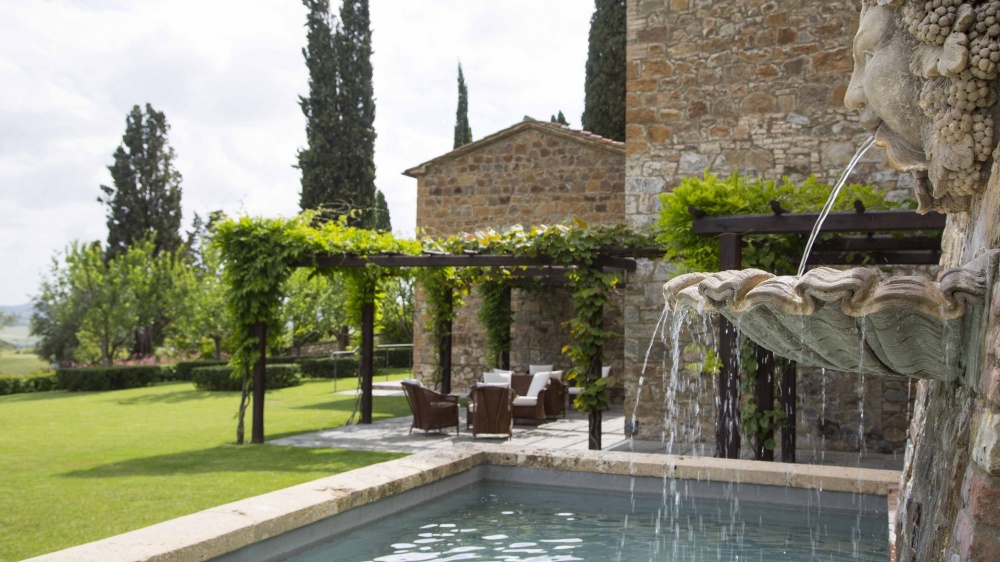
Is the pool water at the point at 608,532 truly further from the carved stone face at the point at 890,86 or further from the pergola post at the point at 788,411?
the carved stone face at the point at 890,86

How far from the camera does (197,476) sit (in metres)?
7.48

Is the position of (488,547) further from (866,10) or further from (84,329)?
(84,329)

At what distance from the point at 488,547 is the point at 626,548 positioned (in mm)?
801

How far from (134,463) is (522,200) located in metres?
8.43

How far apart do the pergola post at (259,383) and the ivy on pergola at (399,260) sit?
1 centimetres

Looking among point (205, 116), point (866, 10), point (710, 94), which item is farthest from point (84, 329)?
point (866, 10)

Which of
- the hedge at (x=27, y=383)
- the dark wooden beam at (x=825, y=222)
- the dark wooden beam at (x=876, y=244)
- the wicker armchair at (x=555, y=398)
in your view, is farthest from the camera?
the hedge at (x=27, y=383)

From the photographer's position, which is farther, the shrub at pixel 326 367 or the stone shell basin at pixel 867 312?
the shrub at pixel 326 367

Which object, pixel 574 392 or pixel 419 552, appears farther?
pixel 574 392

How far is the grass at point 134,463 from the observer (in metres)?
5.77

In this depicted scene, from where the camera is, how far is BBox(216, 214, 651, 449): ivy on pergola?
29.1 feet

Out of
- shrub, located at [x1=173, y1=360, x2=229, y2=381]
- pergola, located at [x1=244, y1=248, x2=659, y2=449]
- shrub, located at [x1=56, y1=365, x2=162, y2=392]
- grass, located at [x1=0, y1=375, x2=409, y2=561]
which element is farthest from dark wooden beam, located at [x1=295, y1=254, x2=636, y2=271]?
shrub, located at [x1=173, y1=360, x2=229, y2=381]

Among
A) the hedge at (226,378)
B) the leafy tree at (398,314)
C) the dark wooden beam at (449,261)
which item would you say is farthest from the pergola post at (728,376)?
the leafy tree at (398,314)

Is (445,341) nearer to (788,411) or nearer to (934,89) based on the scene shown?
(788,411)
